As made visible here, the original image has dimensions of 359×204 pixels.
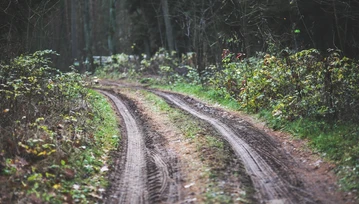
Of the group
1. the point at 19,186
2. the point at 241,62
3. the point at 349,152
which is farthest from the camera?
the point at 241,62

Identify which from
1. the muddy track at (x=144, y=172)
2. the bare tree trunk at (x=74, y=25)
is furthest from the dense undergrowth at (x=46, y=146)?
the bare tree trunk at (x=74, y=25)

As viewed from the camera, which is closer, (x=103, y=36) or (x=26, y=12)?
(x=26, y=12)

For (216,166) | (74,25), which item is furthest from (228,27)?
(74,25)

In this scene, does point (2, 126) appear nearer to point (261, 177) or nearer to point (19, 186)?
point (19, 186)

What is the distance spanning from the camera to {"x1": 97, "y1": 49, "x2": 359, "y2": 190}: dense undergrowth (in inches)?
320

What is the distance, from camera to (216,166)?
7457mm

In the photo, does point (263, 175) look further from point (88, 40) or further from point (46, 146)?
point (88, 40)

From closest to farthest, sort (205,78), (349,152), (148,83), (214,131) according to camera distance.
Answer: (349,152) < (214,131) < (205,78) < (148,83)

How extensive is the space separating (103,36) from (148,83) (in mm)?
33586

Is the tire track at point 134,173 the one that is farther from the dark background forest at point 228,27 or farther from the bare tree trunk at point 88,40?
the bare tree trunk at point 88,40

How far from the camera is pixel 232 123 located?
11.5m

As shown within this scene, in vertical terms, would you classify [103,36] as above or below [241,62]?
above

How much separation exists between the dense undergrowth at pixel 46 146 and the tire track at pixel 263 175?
2991mm

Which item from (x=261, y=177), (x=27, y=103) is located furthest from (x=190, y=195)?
(x=27, y=103)
